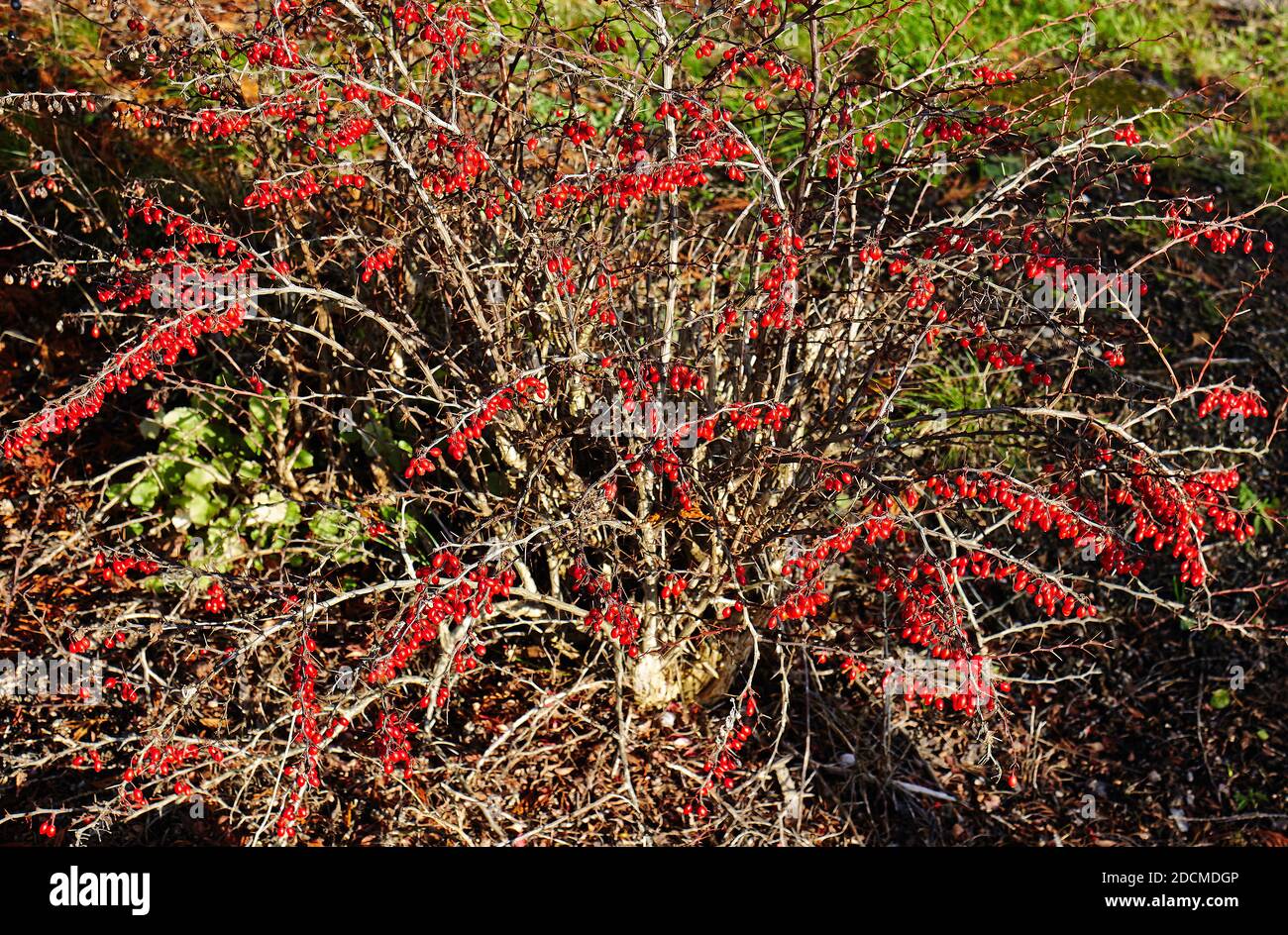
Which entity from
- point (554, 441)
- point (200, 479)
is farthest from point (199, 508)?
point (554, 441)

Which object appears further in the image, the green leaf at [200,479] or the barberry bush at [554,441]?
the green leaf at [200,479]

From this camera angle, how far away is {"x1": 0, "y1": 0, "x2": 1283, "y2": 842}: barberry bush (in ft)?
9.76

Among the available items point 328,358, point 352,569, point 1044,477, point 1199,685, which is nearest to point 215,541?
point 352,569

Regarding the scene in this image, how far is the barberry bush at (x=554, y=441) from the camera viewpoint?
297 cm

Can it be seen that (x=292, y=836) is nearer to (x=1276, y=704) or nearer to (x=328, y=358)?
(x=328, y=358)

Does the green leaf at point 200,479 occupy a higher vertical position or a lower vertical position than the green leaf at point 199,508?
higher

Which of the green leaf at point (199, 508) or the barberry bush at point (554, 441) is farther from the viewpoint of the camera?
the green leaf at point (199, 508)

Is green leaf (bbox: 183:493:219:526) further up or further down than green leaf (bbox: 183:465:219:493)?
further down

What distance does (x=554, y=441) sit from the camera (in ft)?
11.2

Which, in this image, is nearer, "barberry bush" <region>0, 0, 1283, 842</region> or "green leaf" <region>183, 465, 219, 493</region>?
"barberry bush" <region>0, 0, 1283, 842</region>

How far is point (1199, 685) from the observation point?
450cm

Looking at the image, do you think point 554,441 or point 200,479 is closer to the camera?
point 554,441

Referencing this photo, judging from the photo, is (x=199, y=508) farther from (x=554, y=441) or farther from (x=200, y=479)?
(x=554, y=441)
